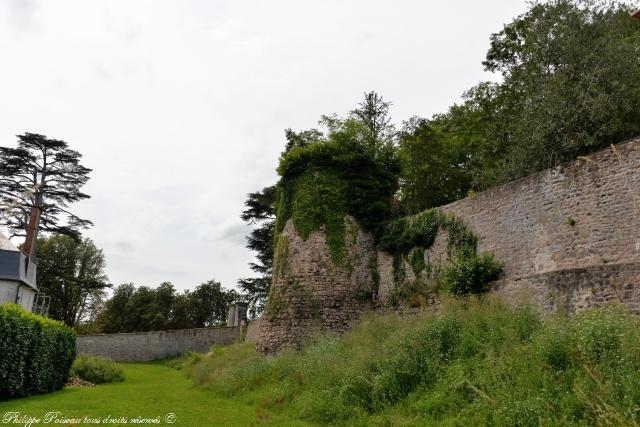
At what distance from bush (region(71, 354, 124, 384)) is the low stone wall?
1104cm

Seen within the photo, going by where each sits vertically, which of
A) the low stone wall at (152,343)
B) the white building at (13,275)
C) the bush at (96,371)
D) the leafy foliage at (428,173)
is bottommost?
the bush at (96,371)

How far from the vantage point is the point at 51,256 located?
44.7 meters

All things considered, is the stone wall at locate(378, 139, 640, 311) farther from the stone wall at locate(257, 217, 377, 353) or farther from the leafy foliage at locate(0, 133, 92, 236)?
the leafy foliage at locate(0, 133, 92, 236)

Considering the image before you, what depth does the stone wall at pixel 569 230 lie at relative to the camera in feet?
27.4

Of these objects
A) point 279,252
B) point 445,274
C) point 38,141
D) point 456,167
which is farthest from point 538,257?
point 38,141

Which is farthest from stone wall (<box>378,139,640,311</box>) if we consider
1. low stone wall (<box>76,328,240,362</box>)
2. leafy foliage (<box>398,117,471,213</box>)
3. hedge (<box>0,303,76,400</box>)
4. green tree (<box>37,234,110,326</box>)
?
green tree (<box>37,234,110,326</box>)

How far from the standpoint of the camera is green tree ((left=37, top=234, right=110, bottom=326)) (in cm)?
4197

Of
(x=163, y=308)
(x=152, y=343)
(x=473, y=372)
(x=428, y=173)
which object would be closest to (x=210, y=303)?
(x=163, y=308)

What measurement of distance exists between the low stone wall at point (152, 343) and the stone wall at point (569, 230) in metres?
23.9

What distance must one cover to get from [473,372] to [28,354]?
1250 centimetres

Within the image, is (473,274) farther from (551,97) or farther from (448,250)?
(551,97)

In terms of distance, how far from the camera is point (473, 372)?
24.5ft

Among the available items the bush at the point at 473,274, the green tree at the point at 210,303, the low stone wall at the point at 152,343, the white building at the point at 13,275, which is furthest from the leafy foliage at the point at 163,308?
the bush at the point at 473,274

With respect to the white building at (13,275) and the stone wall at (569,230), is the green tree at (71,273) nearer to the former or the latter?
the white building at (13,275)
